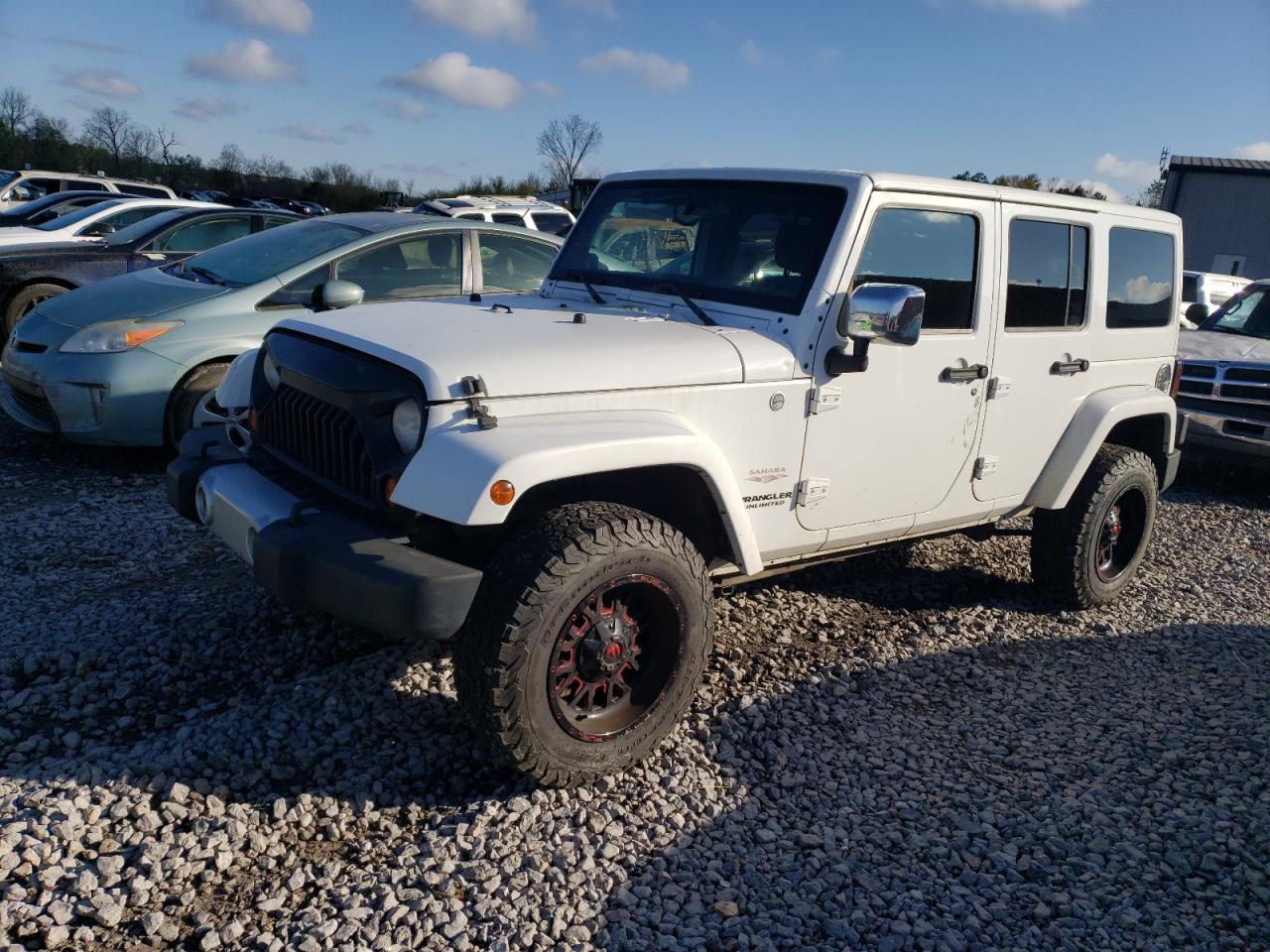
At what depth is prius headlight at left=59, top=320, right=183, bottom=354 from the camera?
573 centimetres

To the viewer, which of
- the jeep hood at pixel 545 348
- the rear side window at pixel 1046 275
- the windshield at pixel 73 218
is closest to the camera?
the jeep hood at pixel 545 348

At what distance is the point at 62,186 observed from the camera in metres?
20.1

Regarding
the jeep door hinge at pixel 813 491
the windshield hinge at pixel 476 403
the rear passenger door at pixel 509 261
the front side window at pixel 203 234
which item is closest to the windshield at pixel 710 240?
the jeep door hinge at pixel 813 491

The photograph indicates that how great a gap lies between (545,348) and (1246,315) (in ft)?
28.3

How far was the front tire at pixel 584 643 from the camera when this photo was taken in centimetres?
282

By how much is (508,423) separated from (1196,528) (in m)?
5.97

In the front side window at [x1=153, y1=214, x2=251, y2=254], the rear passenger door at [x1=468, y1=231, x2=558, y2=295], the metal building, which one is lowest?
the rear passenger door at [x1=468, y1=231, x2=558, y2=295]

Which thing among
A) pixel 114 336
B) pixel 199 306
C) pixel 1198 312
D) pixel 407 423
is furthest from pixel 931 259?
pixel 1198 312

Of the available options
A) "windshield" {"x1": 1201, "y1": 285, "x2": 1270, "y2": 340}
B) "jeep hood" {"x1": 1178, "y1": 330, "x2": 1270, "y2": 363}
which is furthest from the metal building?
"jeep hood" {"x1": 1178, "y1": 330, "x2": 1270, "y2": 363}

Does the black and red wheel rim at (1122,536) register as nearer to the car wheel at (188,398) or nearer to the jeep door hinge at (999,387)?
the jeep door hinge at (999,387)

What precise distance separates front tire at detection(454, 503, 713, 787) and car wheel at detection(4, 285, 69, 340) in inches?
282

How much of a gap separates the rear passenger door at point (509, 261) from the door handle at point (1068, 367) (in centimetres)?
346

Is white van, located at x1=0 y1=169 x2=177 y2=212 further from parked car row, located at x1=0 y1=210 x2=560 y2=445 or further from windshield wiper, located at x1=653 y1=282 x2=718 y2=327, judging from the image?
windshield wiper, located at x1=653 y1=282 x2=718 y2=327

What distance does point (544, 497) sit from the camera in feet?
10.6
